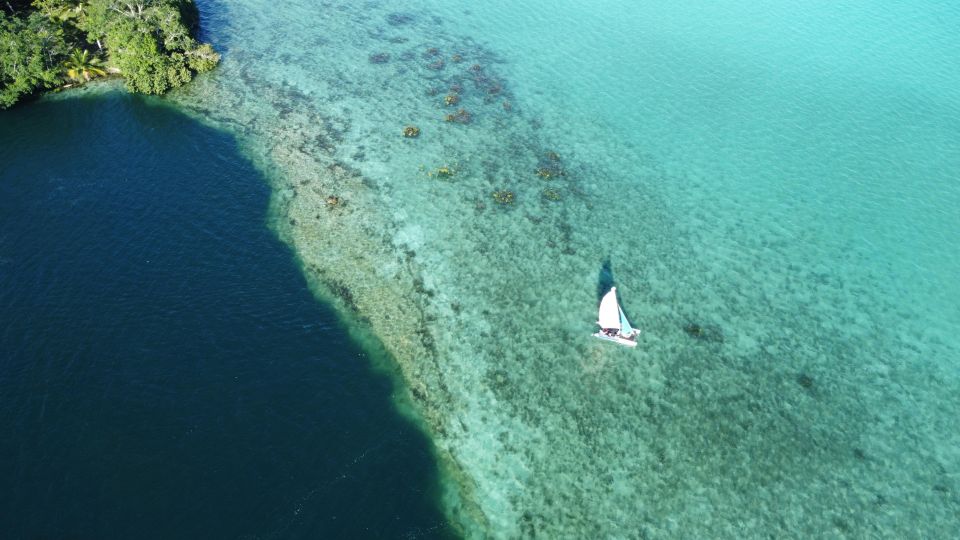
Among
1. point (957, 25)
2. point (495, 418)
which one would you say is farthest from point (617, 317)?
point (957, 25)

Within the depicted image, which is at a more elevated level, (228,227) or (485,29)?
(485,29)

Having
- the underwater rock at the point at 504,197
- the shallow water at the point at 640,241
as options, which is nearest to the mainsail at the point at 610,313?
the shallow water at the point at 640,241

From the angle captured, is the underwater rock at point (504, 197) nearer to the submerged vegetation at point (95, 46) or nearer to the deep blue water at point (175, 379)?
Answer: the deep blue water at point (175, 379)

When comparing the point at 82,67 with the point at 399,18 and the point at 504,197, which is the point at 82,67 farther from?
the point at 504,197

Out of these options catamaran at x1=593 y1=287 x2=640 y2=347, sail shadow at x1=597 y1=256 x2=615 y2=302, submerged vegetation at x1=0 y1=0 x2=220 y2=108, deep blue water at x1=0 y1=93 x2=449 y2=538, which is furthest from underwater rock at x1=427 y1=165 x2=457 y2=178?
submerged vegetation at x1=0 y1=0 x2=220 y2=108

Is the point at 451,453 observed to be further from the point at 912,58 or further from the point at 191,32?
the point at 912,58

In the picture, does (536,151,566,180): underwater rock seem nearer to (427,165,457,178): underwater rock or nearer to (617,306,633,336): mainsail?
(427,165,457,178): underwater rock
